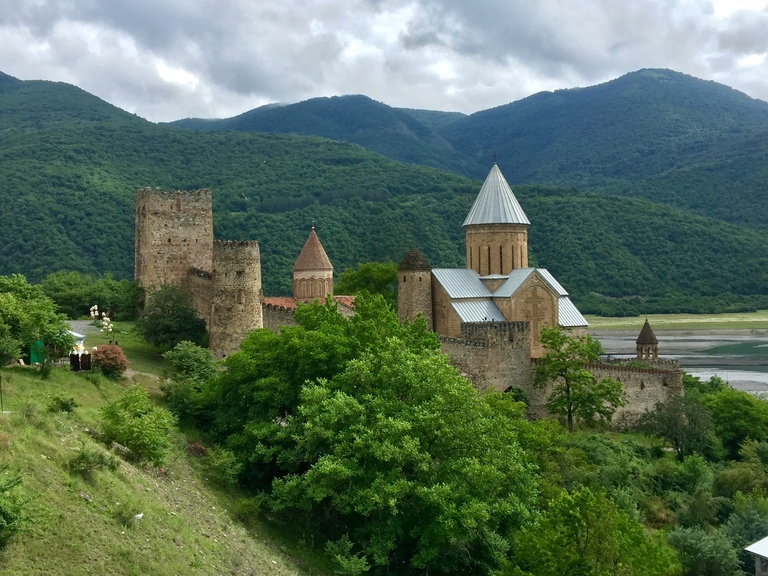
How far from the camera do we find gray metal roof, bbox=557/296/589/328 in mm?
32125

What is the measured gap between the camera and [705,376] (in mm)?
45688

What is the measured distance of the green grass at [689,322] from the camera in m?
66.6

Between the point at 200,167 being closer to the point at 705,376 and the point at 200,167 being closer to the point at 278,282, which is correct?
the point at 278,282

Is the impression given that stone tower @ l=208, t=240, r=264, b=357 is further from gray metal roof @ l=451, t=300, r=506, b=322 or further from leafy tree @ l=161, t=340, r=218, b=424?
gray metal roof @ l=451, t=300, r=506, b=322

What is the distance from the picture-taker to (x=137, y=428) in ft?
45.5

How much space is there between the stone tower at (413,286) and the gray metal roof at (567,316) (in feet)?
17.4

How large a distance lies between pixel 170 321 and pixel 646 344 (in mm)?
17013

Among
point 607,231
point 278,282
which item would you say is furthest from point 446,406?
point 607,231

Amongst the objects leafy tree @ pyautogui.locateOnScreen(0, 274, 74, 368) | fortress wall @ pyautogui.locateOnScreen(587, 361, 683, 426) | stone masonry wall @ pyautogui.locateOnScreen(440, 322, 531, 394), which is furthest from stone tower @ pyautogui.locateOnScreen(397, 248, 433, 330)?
leafy tree @ pyautogui.locateOnScreen(0, 274, 74, 368)

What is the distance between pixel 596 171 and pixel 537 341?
130550 mm

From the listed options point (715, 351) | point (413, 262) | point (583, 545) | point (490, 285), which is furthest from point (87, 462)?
point (715, 351)

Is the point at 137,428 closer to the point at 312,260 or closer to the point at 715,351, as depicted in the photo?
the point at 312,260

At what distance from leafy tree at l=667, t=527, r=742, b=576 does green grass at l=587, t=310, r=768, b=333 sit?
4713 centimetres

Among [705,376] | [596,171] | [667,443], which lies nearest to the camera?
[667,443]
